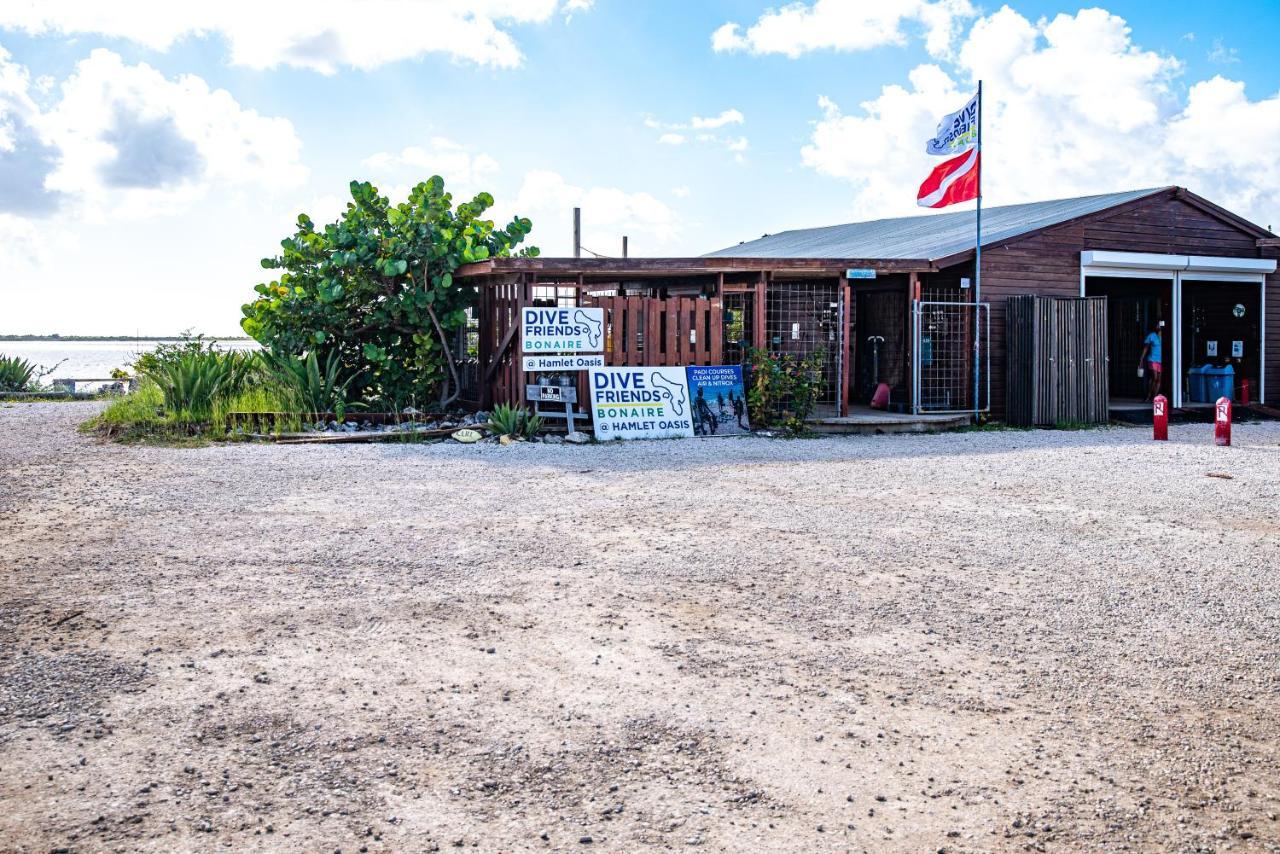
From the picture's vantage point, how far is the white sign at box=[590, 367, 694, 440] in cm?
1600

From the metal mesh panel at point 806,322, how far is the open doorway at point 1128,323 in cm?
706

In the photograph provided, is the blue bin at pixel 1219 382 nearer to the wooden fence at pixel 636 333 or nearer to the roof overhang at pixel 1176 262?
the roof overhang at pixel 1176 262

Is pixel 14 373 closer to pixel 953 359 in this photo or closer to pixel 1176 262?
pixel 953 359

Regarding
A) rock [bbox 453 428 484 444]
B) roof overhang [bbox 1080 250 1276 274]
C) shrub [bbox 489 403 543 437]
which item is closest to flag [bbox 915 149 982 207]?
roof overhang [bbox 1080 250 1276 274]

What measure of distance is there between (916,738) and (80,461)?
11.6m

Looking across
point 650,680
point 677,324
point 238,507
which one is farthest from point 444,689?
point 677,324

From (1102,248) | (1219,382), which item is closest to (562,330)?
(1102,248)

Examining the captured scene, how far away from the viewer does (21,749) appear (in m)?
4.05

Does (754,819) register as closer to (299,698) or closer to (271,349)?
(299,698)

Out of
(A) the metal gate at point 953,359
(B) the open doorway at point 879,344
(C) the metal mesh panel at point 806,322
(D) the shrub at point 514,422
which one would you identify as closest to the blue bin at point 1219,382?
(A) the metal gate at point 953,359

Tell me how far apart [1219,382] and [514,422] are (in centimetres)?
1432

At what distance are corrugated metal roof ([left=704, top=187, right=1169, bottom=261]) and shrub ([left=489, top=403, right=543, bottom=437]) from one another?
6690 mm

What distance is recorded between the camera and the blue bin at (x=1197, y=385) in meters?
21.8

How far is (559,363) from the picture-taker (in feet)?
53.2
